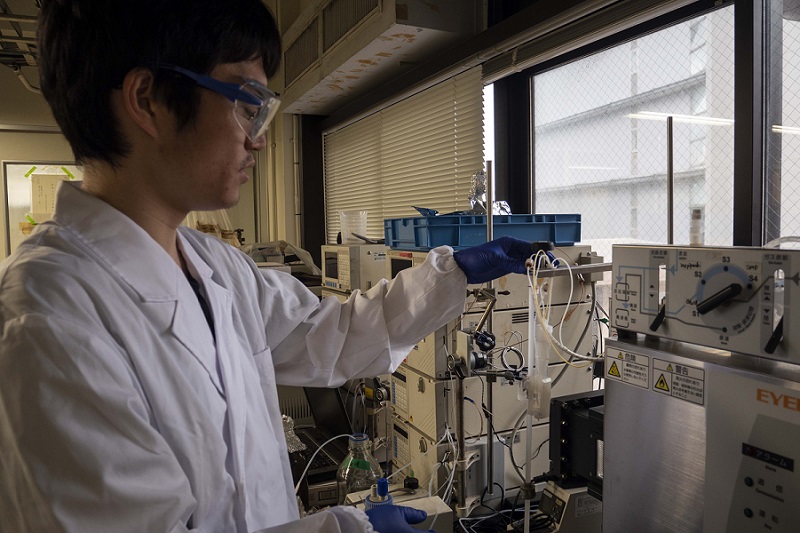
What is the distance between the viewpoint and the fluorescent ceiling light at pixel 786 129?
156 cm

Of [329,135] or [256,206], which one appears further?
[256,206]

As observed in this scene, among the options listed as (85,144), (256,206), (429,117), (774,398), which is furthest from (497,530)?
(256,206)

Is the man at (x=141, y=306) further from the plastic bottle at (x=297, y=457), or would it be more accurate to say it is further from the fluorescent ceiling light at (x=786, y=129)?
the fluorescent ceiling light at (x=786, y=129)

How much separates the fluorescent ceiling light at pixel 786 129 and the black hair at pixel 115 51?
4.85 feet

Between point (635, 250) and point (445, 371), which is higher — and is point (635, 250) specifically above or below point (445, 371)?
above

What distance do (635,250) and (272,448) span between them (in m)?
0.82

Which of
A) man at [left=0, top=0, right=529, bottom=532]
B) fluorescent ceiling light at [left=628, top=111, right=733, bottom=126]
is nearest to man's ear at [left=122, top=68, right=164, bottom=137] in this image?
man at [left=0, top=0, right=529, bottom=532]

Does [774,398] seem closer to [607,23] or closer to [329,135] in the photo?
[607,23]

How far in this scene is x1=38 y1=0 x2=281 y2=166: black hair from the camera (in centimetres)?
86

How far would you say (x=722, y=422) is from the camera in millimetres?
799

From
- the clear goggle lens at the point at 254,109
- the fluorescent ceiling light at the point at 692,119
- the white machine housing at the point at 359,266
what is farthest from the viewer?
the white machine housing at the point at 359,266

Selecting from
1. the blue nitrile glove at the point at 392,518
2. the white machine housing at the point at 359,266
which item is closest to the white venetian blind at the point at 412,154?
the white machine housing at the point at 359,266

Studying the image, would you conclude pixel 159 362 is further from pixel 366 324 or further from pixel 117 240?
pixel 366 324

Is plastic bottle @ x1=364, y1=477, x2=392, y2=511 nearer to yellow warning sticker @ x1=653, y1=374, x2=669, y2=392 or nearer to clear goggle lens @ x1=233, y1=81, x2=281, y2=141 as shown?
yellow warning sticker @ x1=653, y1=374, x2=669, y2=392
